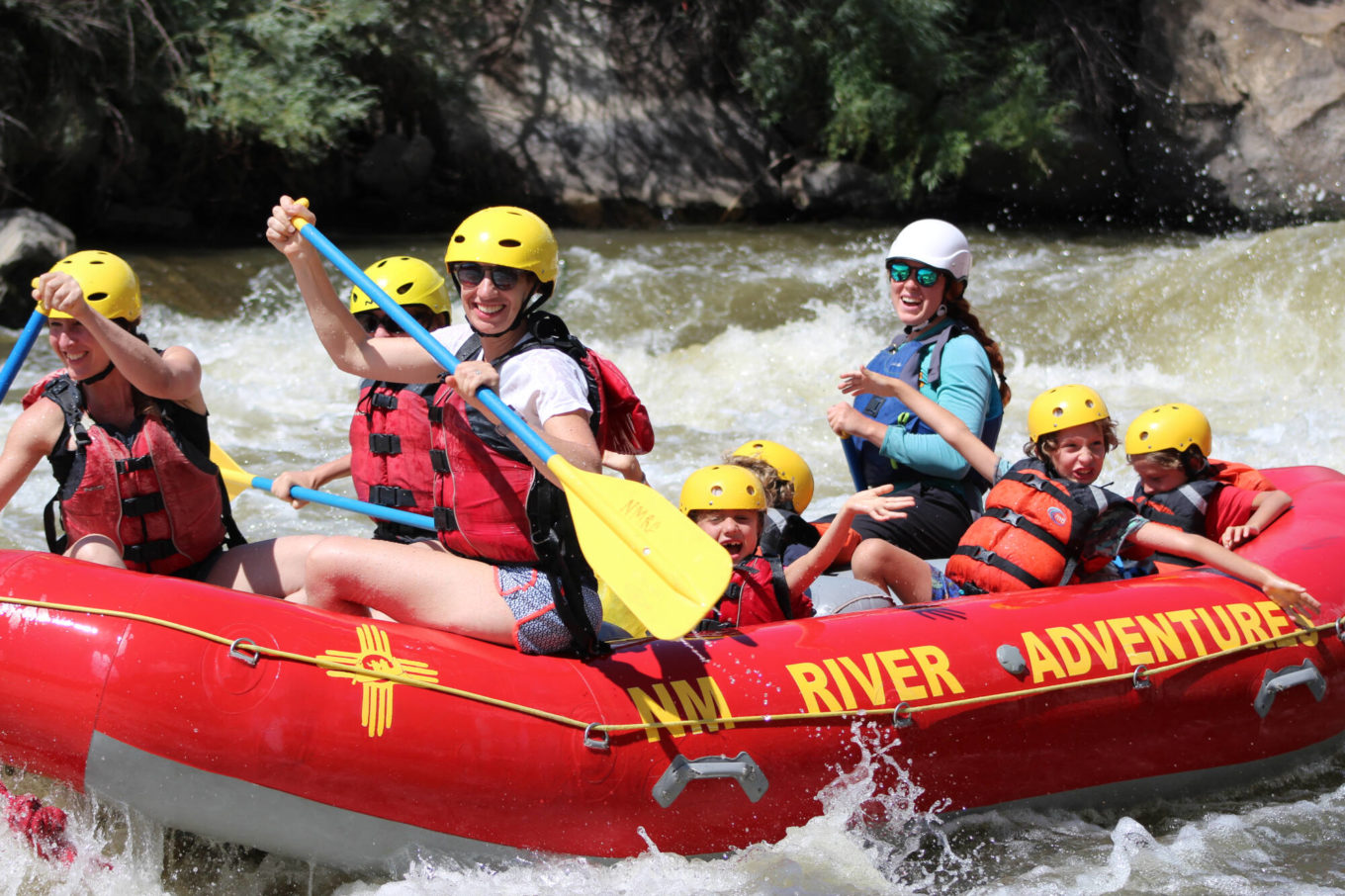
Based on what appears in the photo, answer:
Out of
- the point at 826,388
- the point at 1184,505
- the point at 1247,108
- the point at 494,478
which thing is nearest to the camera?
the point at 494,478

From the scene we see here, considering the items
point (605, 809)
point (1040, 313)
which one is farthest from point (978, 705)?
point (1040, 313)

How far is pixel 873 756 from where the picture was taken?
10.3ft

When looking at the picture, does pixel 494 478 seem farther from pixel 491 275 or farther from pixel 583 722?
pixel 583 722

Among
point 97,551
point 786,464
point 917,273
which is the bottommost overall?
point 97,551

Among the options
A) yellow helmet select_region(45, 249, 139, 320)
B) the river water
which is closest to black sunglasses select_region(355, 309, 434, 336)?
yellow helmet select_region(45, 249, 139, 320)

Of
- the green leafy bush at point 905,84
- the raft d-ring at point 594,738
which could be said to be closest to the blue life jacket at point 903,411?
the raft d-ring at point 594,738

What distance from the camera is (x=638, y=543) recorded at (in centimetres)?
281

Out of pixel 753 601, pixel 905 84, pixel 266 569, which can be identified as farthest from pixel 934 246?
pixel 905 84

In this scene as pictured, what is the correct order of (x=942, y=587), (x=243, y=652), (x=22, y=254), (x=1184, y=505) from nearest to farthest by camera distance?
(x=243, y=652) < (x=942, y=587) < (x=1184, y=505) < (x=22, y=254)

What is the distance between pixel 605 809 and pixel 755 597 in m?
0.76

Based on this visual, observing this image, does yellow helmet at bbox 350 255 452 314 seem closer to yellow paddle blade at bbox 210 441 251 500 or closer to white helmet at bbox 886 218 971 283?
yellow paddle blade at bbox 210 441 251 500

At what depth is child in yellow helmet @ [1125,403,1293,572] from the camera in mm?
4004

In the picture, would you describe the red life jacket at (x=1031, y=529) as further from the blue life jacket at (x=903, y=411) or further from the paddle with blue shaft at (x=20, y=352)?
the paddle with blue shaft at (x=20, y=352)

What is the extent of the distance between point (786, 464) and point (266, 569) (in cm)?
164
